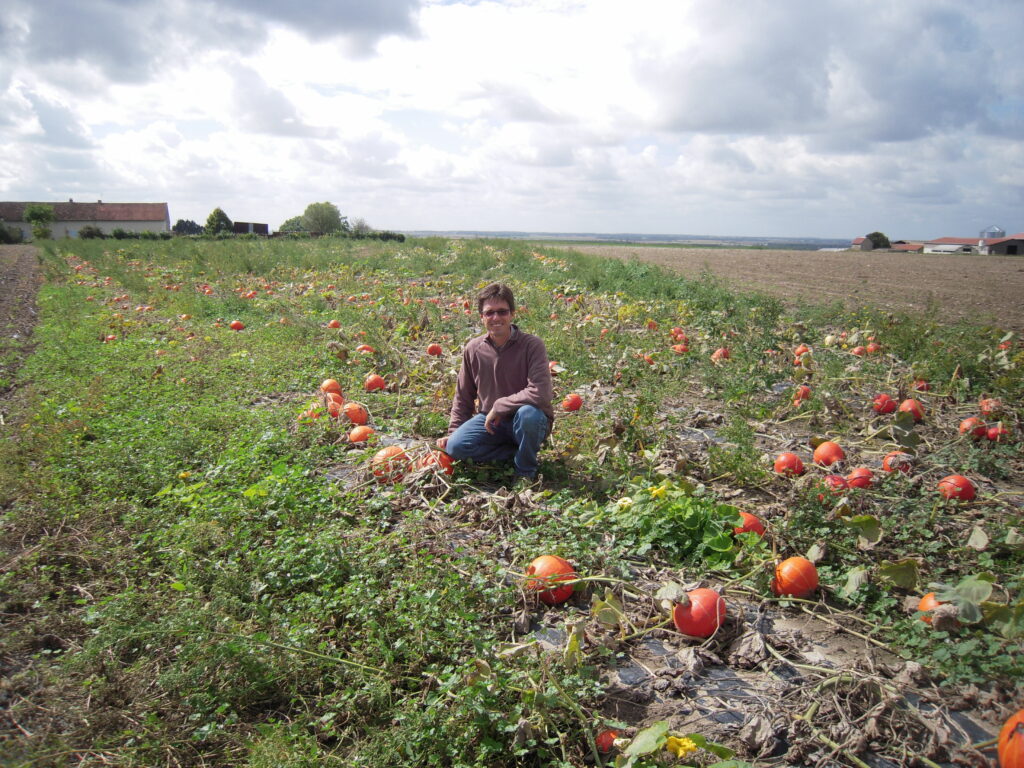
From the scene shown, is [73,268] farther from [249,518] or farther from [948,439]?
[948,439]

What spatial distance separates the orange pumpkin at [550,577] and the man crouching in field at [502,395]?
121 cm

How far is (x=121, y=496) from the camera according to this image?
4.02 metres

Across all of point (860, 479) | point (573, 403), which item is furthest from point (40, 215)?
point (860, 479)

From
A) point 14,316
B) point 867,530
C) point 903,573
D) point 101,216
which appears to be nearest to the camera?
point 903,573

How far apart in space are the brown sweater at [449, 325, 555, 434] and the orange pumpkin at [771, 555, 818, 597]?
1792mm

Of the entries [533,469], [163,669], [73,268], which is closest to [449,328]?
[533,469]

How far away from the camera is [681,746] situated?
77.6 inches

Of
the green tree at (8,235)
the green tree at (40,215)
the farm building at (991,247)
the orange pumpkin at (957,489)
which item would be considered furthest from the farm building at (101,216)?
the farm building at (991,247)

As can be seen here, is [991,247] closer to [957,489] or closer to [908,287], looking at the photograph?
[908,287]

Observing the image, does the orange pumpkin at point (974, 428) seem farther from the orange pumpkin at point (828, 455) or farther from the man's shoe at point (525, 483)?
the man's shoe at point (525, 483)

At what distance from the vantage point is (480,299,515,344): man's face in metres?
4.14

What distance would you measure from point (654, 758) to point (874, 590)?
1.64m

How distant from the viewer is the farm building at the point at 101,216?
68.1 m

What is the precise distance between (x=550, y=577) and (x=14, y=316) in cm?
1285
